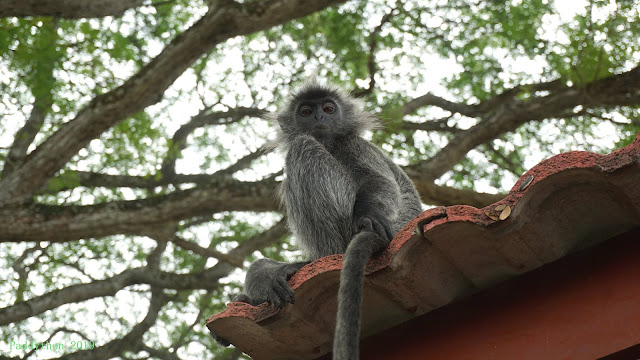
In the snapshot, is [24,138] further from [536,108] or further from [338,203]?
[338,203]

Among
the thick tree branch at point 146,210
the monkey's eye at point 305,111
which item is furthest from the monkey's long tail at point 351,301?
the thick tree branch at point 146,210

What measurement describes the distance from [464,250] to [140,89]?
5472mm

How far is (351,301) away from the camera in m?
2.75

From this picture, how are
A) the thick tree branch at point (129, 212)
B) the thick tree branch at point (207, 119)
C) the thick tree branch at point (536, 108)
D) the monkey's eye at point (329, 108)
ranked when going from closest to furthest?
1. the monkey's eye at point (329, 108)
2. the thick tree branch at point (129, 212)
3. the thick tree branch at point (536, 108)
4. the thick tree branch at point (207, 119)

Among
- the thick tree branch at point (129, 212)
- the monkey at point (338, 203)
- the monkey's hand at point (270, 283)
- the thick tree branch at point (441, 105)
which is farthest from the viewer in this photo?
the thick tree branch at point (441, 105)

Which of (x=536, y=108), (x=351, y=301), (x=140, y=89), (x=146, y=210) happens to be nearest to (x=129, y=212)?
(x=146, y=210)

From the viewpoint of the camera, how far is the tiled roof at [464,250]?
2.72 meters

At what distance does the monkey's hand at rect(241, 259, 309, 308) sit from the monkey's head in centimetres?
159

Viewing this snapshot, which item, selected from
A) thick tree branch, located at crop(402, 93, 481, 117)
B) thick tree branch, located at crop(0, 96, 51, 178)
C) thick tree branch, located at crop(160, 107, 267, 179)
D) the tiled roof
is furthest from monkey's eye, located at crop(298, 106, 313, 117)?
thick tree branch, located at crop(160, 107, 267, 179)

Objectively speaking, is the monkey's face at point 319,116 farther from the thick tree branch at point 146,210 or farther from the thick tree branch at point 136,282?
the thick tree branch at point 136,282

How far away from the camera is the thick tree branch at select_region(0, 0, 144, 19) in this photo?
22.7 ft

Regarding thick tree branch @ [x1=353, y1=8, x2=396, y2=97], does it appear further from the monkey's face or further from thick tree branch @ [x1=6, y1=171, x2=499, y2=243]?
the monkey's face

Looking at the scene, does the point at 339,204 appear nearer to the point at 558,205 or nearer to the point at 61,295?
the point at 558,205

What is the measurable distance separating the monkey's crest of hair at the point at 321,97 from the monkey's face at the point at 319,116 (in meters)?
0.05
